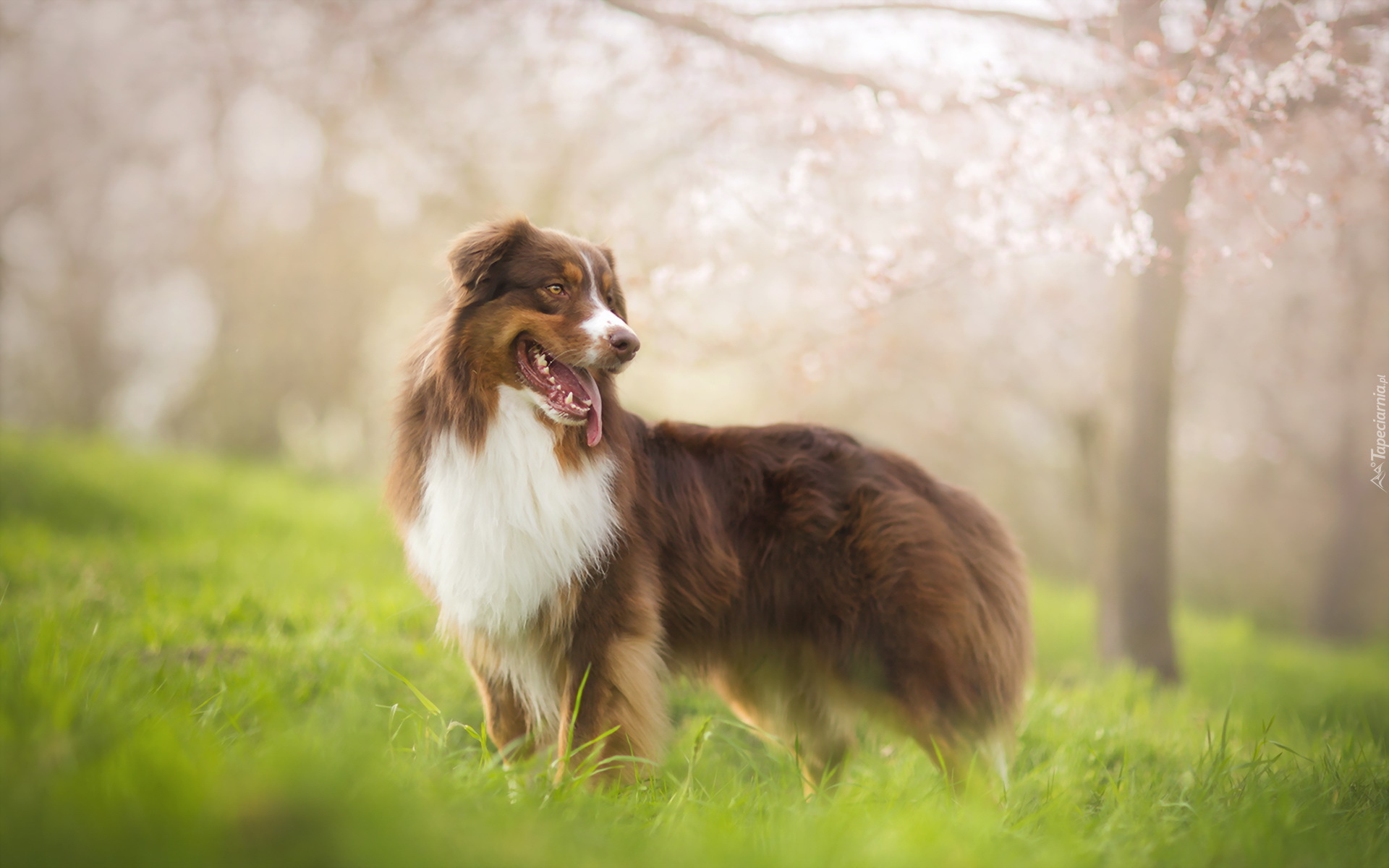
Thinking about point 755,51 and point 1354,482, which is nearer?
point 755,51

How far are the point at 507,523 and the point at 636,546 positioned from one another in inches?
20.2

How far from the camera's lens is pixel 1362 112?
17.8 ft

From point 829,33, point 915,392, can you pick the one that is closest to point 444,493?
point 829,33

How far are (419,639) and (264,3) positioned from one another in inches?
245

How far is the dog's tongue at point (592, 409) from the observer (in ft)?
10.5

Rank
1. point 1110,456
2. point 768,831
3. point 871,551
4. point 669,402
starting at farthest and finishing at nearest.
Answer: point 669,402, point 1110,456, point 871,551, point 768,831

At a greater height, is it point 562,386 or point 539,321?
point 539,321

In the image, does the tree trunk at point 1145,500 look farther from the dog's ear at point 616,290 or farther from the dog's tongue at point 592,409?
the dog's tongue at point 592,409

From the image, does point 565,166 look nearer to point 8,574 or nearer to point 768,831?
point 8,574

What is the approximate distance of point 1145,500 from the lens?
6.69 meters

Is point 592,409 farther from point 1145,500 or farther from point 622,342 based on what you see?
point 1145,500

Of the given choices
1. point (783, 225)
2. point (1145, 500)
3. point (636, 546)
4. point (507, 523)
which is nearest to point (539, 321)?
point (507, 523)

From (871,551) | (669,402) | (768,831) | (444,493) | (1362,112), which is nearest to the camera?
(768,831)

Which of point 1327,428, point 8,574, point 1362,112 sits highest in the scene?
point 1362,112
